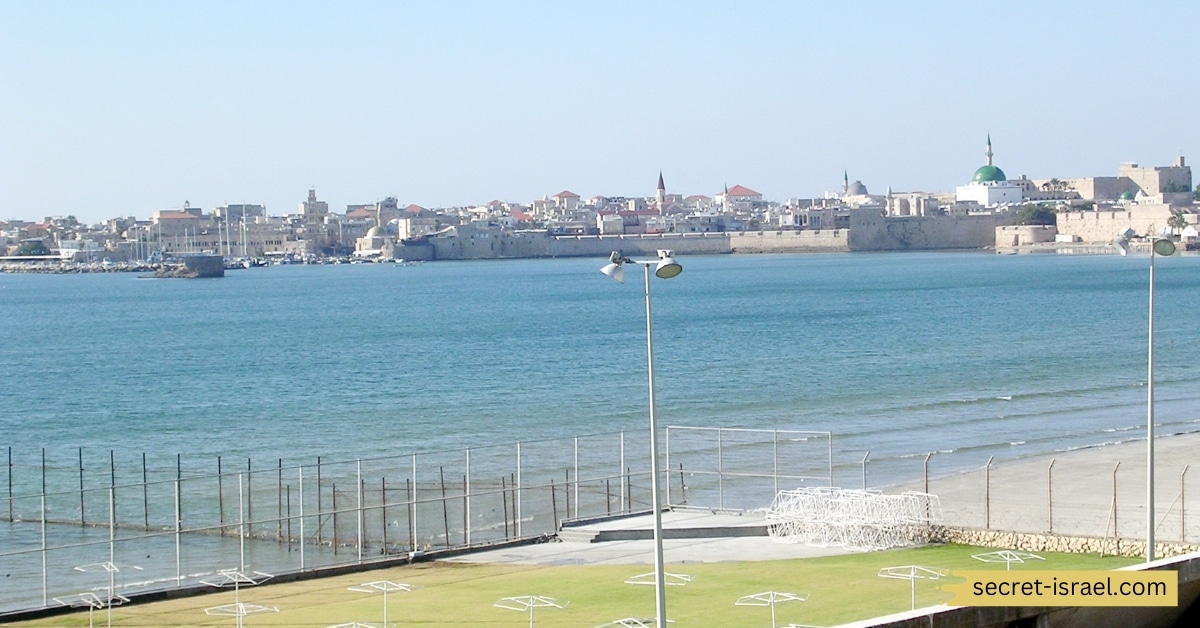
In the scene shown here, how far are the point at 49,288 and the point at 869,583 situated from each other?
14437 cm

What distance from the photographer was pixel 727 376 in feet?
160

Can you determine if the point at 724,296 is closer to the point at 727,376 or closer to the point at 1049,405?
the point at 727,376

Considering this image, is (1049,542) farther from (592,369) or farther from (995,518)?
(592,369)

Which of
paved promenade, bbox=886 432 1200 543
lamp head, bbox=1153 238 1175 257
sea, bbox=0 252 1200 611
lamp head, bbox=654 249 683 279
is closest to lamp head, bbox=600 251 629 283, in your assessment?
lamp head, bbox=654 249 683 279

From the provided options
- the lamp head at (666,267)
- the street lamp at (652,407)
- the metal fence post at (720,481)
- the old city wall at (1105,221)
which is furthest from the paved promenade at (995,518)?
the old city wall at (1105,221)

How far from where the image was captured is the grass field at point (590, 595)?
14.0 m

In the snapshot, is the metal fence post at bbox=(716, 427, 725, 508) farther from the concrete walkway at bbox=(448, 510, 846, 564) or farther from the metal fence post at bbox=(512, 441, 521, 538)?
the metal fence post at bbox=(512, 441, 521, 538)

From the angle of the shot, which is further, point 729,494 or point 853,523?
point 729,494

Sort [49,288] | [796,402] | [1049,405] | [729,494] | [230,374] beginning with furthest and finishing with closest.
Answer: [49,288]
[230,374]
[796,402]
[1049,405]
[729,494]

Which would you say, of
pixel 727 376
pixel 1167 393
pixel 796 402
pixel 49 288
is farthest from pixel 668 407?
pixel 49 288

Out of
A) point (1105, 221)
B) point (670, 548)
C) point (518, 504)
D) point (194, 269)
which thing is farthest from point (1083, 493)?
point (1105, 221)

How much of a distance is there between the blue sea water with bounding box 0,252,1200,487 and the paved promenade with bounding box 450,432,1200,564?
12.6ft

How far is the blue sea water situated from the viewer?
34.9m

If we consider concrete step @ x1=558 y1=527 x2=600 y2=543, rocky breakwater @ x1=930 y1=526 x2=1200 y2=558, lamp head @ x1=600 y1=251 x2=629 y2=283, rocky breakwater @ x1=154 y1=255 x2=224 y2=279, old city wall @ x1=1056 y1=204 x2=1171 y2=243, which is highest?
old city wall @ x1=1056 y1=204 x2=1171 y2=243
